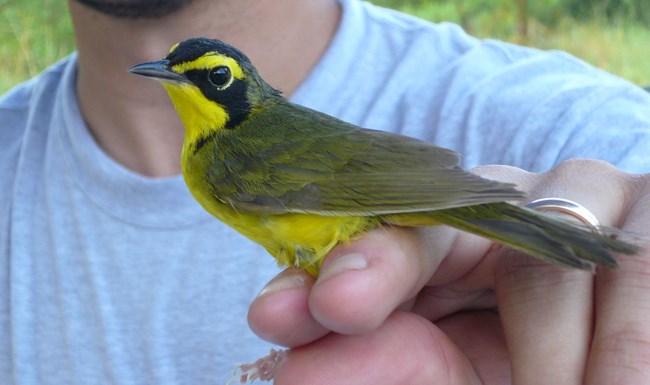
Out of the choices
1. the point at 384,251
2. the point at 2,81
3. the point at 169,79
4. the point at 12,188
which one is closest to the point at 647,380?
the point at 384,251

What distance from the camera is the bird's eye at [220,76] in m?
1.61

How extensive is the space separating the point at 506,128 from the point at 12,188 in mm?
1897

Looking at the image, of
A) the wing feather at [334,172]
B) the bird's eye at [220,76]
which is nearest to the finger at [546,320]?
the wing feather at [334,172]

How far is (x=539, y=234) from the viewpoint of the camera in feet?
3.74

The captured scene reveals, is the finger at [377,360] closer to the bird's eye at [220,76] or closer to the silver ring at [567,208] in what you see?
the silver ring at [567,208]

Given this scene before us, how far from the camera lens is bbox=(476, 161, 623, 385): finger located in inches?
48.4

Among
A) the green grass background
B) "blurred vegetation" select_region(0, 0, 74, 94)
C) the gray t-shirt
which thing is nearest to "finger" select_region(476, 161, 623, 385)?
the gray t-shirt

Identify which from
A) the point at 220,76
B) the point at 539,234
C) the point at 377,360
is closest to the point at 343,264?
the point at 377,360

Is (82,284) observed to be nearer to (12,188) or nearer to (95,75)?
(12,188)

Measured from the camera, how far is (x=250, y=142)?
1.63 m

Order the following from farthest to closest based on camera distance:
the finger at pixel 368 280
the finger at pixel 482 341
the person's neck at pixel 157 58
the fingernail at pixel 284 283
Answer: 1. the person's neck at pixel 157 58
2. the finger at pixel 482 341
3. the fingernail at pixel 284 283
4. the finger at pixel 368 280

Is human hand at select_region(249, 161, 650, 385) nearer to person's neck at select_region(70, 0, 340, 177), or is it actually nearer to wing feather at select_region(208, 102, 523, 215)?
wing feather at select_region(208, 102, 523, 215)

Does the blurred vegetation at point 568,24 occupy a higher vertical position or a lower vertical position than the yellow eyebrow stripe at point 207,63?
lower

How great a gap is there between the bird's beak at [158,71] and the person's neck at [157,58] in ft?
2.75
